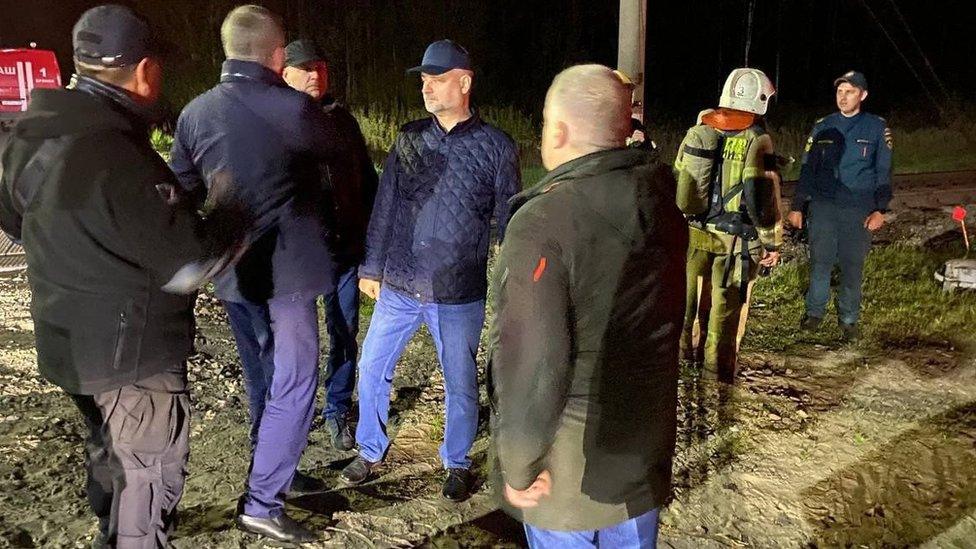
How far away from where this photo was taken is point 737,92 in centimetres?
450

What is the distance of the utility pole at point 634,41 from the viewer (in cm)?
558

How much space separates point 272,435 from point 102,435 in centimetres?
67

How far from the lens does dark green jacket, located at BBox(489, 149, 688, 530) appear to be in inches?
74.6

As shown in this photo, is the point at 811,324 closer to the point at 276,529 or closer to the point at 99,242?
the point at 276,529

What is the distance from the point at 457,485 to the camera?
11.7 ft

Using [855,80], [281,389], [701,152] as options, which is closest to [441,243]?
[281,389]

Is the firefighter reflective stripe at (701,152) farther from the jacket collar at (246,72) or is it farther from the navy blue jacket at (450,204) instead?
the jacket collar at (246,72)

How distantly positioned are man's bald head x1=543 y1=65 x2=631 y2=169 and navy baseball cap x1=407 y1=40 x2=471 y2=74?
4.70 ft

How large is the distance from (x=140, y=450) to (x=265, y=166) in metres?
1.10

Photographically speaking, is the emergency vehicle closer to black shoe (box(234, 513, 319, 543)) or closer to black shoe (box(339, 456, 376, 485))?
black shoe (box(339, 456, 376, 485))

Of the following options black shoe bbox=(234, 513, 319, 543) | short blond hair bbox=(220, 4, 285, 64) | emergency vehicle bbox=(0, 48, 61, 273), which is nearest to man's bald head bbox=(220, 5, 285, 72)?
short blond hair bbox=(220, 4, 285, 64)

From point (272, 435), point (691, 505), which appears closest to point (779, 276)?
point (691, 505)

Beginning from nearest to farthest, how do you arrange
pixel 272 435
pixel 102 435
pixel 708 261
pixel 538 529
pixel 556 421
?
pixel 556 421 < pixel 538 529 < pixel 102 435 < pixel 272 435 < pixel 708 261

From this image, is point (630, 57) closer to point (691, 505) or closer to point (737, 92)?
point (737, 92)
